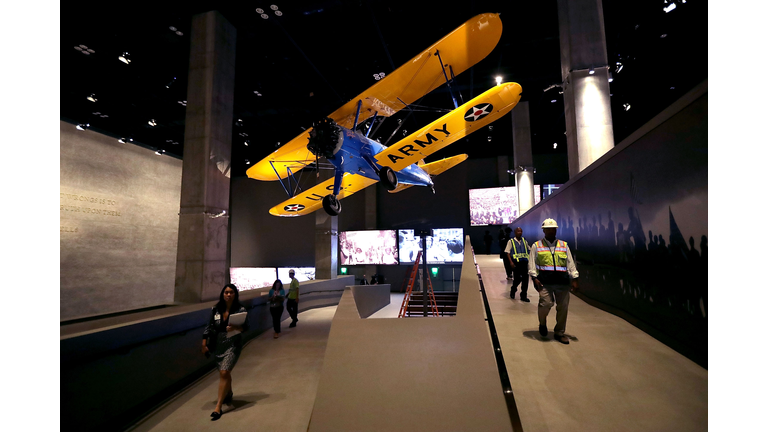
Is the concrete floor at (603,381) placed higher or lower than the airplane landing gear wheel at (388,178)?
lower

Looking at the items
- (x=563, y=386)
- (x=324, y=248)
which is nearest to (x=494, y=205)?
(x=324, y=248)

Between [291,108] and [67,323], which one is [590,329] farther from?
[291,108]

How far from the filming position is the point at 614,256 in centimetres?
361

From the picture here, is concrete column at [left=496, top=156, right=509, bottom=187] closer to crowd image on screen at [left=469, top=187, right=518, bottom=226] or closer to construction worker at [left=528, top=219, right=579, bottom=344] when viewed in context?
crowd image on screen at [left=469, top=187, right=518, bottom=226]

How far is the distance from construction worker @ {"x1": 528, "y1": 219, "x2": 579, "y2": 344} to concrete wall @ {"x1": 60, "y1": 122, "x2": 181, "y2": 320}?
10278mm

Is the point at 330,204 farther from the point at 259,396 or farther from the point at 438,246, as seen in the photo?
the point at 438,246

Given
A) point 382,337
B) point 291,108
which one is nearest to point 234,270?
point 291,108

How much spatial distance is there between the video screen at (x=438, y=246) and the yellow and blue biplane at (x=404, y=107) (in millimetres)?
8449

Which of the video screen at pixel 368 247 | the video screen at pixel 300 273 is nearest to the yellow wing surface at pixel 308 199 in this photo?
the video screen at pixel 368 247

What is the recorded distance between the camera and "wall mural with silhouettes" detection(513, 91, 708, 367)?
85.4 inches

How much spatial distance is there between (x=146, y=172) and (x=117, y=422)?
11.6m

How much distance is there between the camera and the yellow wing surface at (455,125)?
20.0 feet

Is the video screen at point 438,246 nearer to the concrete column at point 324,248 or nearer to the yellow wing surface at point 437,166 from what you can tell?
the concrete column at point 324,248

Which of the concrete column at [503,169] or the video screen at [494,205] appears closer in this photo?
the video screen at [494,205]
